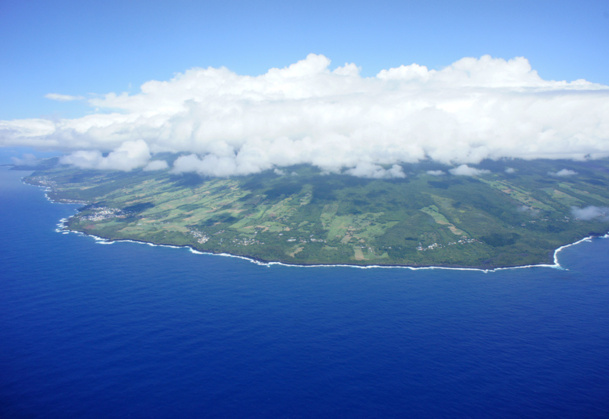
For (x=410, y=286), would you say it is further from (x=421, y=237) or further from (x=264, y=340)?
(x=264, y=340)

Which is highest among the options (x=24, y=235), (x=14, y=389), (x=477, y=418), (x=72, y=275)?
(x=24, y=235)

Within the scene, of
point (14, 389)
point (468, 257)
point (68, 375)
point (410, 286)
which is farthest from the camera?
point (468, 257)

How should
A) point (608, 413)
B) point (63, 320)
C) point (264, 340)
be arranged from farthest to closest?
1. point (63, 320)
2. point (264, 340)
3. point (608, 413)

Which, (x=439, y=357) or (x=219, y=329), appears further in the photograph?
(x=219, y=329)

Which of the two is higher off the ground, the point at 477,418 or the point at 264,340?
the point at 264,340

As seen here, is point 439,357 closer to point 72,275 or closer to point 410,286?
point 410,286

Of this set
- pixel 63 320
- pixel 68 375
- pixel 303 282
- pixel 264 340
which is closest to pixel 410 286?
pixel 303 282
